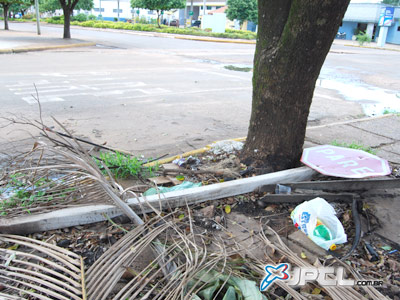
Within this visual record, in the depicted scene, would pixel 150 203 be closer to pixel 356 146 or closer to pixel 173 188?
pixel 173 188

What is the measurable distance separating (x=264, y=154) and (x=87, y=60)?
11349 mm

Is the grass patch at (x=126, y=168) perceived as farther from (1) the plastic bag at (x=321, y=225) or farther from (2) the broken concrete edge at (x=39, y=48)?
(2) the broken concrete edge at (x=39, y=48)

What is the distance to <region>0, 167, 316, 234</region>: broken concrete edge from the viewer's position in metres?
2.55

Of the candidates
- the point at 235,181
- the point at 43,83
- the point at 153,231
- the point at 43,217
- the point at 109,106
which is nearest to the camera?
the point at 153,231

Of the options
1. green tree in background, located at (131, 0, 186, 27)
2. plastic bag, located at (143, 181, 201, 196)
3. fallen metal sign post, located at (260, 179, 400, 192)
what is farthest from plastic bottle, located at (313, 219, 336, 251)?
green tree in background, located at (131, 0, 186, 27)

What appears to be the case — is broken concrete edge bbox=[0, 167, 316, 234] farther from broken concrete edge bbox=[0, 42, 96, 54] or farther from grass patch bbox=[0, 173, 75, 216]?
broken concrete edge bbox=[0, 42, 96, 54]

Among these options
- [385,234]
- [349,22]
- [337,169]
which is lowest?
[385,234]

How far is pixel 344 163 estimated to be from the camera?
3.60m

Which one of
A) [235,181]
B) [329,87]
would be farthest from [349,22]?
[235,181]

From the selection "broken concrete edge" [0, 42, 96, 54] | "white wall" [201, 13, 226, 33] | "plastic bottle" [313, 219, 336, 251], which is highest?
"white wall" [201, 13, 226, 33]

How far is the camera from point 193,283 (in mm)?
2008

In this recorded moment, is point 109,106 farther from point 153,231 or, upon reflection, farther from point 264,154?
point 153,231

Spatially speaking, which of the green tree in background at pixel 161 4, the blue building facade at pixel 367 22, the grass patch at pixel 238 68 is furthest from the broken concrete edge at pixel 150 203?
the blue building facade at pixel 367 22

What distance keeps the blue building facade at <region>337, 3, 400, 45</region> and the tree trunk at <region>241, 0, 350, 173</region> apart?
1857 inches
